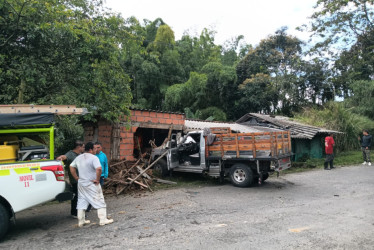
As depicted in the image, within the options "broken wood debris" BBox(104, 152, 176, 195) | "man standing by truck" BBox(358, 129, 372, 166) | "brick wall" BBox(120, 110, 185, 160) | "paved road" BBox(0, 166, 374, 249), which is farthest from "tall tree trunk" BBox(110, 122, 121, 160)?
"man standing by truck" BBox(358, 129, 372, 166)

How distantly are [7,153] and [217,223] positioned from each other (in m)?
4.09

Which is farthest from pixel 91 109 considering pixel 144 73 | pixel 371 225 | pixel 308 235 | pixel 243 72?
pixel 243 72

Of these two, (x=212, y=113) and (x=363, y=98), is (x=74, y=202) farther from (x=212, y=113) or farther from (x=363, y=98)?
(x=363, y=98)

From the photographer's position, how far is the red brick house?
37.3 feet

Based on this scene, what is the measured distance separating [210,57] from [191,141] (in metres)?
22.6

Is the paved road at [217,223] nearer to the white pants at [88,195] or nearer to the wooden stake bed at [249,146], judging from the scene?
the white pants at [88,195]

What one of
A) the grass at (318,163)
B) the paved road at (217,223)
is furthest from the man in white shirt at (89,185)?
the grass at (318,163)

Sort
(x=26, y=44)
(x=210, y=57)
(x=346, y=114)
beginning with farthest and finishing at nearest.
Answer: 1. (x=210, y=57)
2. (x=346, y=114)
3. (x=26, y=44)

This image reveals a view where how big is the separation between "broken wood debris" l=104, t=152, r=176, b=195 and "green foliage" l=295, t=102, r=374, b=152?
48.0 ft

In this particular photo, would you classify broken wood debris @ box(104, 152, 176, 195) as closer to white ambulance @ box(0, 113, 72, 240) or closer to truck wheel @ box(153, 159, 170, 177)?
truck wheel @ box(153, 159, 170, 177)

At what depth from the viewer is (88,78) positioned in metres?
8.20

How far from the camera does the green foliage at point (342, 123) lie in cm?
1977

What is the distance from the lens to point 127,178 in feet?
30.6

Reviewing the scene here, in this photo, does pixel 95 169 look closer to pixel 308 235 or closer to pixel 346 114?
pixel 308 235
